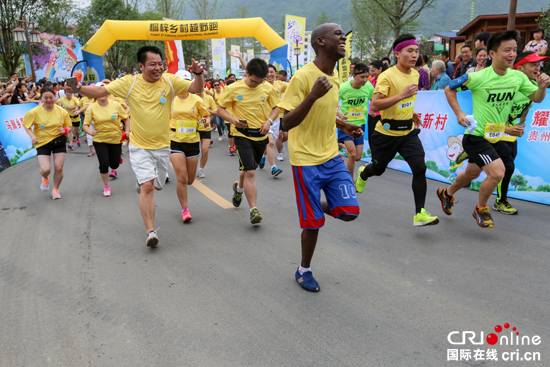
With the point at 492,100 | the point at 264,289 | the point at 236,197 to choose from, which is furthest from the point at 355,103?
the point at 264,289

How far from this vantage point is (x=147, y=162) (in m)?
5.15

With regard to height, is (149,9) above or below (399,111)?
above

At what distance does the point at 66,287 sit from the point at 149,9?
58711 millimetres

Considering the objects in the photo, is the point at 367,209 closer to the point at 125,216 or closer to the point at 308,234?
the point at 308,234

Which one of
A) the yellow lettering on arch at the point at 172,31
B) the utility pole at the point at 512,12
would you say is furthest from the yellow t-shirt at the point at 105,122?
the utility pole at the point at 512,12

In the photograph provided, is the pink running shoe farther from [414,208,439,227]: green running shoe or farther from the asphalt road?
[414,208,439,227]: green running shoe

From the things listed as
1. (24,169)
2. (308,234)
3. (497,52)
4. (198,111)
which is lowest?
(24,169)

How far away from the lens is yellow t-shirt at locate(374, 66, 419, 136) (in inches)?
200

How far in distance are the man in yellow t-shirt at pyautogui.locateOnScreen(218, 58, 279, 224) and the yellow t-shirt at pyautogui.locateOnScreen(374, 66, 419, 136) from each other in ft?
4.74

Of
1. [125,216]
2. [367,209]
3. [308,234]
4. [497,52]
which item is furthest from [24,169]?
[497,52]

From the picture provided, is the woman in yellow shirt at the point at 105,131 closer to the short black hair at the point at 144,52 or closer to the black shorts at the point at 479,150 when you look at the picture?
the short black hair at the point at 144,52

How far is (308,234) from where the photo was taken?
3646 millimetres

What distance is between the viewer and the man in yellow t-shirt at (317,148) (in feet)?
11.0

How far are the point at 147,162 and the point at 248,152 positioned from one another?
4.53ft
